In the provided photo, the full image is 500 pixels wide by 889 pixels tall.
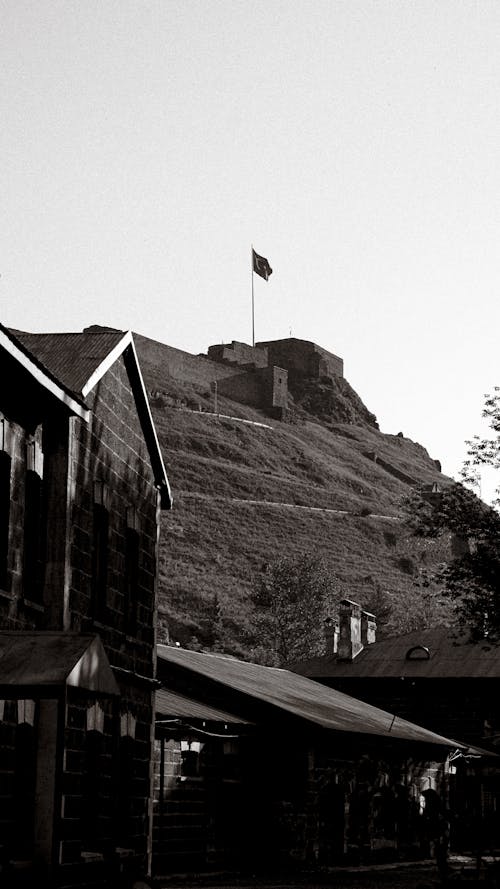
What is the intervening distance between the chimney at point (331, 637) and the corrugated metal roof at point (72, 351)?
87.4 feet

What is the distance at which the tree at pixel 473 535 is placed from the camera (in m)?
30.0

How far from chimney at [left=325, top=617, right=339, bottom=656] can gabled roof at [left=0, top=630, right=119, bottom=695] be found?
32.3 m

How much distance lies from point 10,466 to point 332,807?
17322 mm

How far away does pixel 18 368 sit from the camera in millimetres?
15016

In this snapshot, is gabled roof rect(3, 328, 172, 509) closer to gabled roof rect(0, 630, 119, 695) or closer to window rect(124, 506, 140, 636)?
window rect(124, 506, 140, 636)

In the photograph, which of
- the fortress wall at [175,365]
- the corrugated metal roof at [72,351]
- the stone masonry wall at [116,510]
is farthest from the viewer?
the fortress wall at [175,365]

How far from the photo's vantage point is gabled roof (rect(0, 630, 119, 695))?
12172 mm

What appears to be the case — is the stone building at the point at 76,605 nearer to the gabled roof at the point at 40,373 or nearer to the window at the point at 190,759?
the gabled roof at the point at 40,373

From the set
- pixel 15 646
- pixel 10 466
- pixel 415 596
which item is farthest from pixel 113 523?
pixel 415 596

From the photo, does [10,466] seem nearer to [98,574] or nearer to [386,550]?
[98,574]

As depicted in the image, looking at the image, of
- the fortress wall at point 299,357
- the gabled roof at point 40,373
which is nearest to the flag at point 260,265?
the fortress wall at point 299,357

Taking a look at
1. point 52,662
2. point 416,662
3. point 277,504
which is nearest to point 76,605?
point 52,662

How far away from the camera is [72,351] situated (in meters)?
19.2

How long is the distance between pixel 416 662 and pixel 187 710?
60.7 ft
